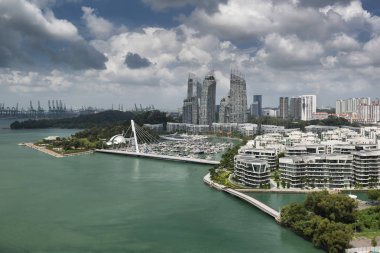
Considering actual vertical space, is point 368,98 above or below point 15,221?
above

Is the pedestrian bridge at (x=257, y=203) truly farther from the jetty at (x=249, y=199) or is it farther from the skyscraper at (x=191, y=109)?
the skyscraper at (x=191, y=109)

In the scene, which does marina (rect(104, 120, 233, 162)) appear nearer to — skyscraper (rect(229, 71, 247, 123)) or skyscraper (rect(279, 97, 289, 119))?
skyscraper (rect(229, 71, 247, 123))

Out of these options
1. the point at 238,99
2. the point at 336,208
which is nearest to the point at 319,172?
the point at 336,208

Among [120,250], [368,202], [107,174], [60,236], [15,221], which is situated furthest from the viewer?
[107,174]

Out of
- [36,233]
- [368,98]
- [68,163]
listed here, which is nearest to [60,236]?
[36,233]

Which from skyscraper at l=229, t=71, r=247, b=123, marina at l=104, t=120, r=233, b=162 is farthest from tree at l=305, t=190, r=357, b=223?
Answer: skyscraper at l=229, t=71, r=247, b=123

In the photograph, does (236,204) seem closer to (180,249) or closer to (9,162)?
(180,249)

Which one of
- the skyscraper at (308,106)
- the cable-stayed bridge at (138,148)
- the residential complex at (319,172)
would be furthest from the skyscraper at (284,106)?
the residential complex at (319,172)
